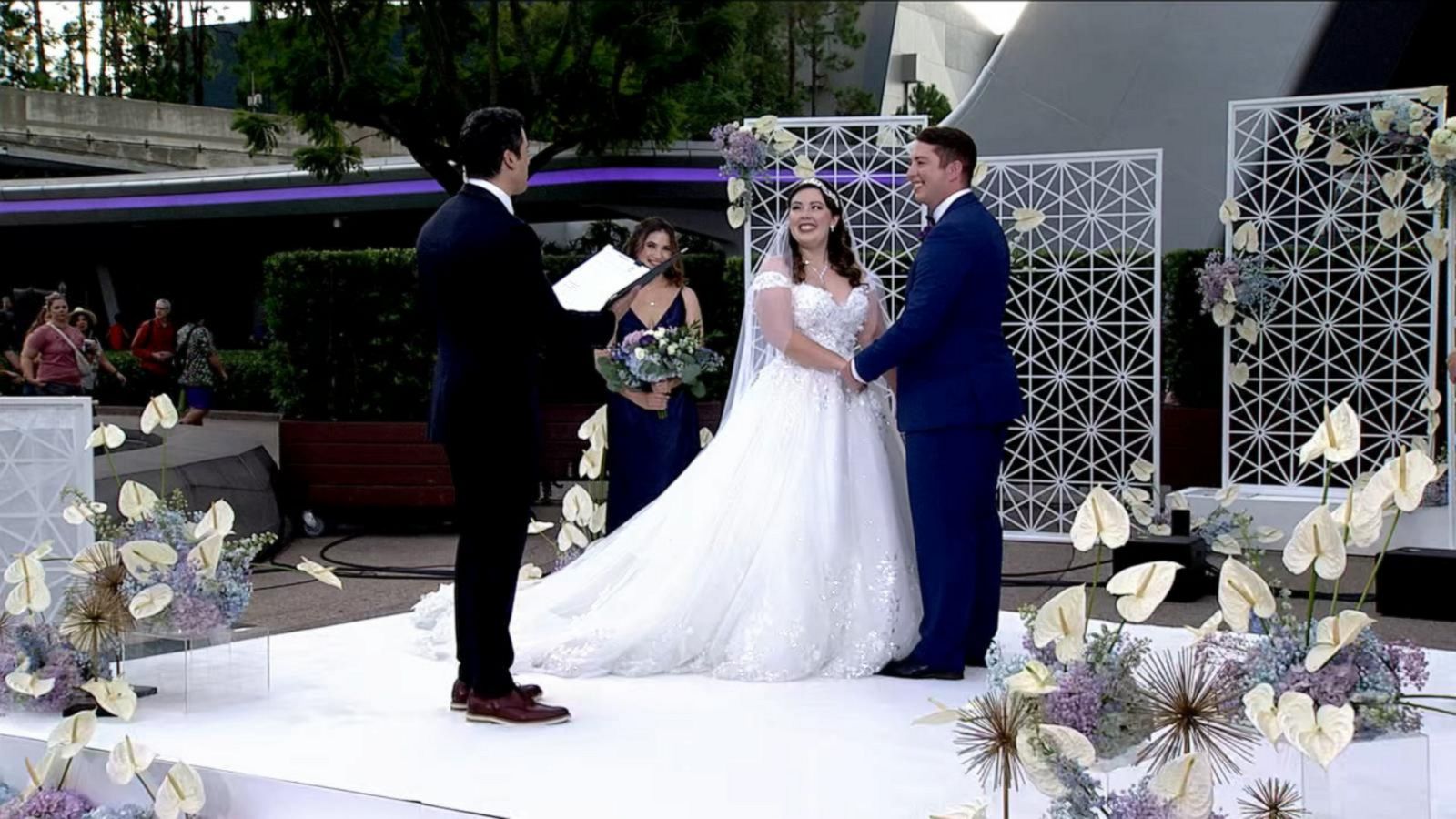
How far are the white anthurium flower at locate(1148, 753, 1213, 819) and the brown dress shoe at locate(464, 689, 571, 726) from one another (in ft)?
7.42

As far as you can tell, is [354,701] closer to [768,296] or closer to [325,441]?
[768,296]

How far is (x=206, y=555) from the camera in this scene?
4660 millimetres

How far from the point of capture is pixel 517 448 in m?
4.49

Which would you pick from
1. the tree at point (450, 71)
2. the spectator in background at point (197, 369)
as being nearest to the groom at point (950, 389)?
the spectator in background at point (197, 369)

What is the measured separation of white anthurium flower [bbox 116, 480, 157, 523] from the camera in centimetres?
481

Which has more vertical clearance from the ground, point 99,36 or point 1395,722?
point 99,36

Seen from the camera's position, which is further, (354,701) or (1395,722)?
(354,701)

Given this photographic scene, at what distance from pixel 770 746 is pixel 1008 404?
1624mm

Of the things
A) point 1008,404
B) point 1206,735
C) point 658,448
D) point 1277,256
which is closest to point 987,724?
point 1206,735

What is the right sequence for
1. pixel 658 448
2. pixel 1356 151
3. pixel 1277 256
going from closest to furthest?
pixel 658 448, pixel 1356 151, pixel 1277 256

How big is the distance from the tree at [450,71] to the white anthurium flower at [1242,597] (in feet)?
46.6

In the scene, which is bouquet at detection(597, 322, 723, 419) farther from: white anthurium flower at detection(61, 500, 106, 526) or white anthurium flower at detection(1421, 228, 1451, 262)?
white anthurium flower at detection(1421, 228, 1451, 262)

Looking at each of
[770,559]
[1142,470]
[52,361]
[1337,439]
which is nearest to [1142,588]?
[1337,439]

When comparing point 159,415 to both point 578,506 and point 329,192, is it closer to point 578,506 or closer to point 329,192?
point 578,506
